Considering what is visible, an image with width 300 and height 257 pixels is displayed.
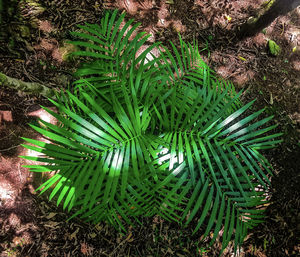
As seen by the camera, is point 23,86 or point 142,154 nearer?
point 142,154

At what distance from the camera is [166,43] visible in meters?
1.99

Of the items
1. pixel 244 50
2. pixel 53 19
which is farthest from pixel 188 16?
pixel 53 19

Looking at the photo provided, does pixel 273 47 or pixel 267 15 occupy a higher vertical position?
pixel 267 15

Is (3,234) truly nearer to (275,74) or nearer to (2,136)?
(2,136)

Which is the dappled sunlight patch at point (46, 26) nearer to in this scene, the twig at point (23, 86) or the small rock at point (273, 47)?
the twig at point (23, 86)

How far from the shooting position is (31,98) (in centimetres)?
160

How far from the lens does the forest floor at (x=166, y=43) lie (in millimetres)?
1486

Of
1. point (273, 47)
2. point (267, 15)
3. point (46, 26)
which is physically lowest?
point (46, 26)

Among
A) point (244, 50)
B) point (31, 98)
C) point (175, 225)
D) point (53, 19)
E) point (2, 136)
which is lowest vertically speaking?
point (175, 225)

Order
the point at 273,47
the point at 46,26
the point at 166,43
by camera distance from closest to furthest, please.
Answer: the point at 46,26, the point at 166,43, the point at 273,47

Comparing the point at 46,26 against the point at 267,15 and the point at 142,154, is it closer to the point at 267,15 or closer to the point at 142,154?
the point at 142,154

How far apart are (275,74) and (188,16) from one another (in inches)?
42.1

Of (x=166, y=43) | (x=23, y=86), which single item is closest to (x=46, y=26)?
(x=23, y=86)

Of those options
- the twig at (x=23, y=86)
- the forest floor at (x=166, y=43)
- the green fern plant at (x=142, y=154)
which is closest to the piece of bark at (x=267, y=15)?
the forest floor at (x=166, y=43)
